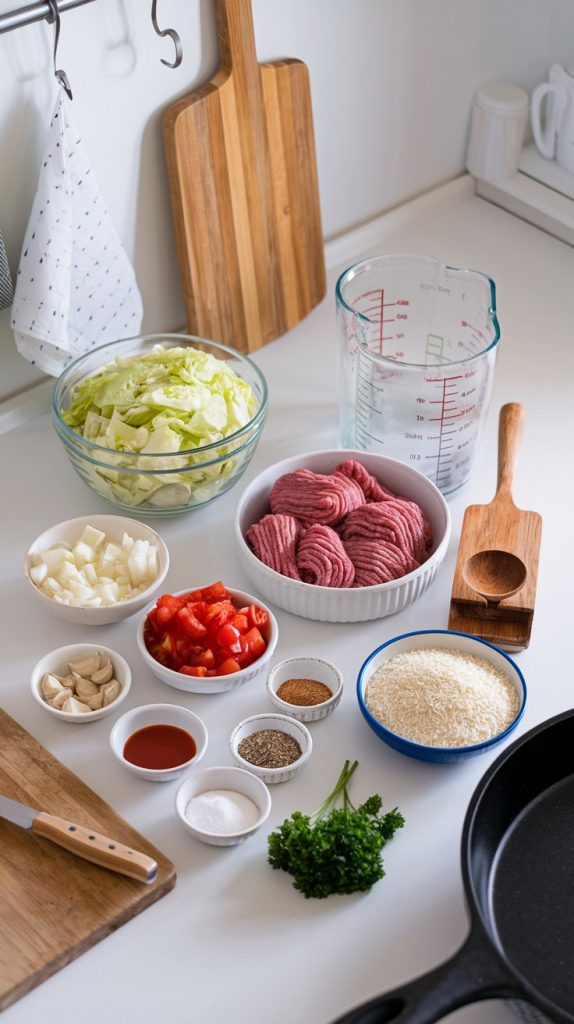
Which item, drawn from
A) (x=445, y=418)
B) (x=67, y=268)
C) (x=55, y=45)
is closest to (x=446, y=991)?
(x=445, y=418)

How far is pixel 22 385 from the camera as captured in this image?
4.95 feet

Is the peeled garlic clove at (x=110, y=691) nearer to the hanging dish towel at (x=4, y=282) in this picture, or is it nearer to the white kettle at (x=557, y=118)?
the hanging dish towel at (x=4, y=282)

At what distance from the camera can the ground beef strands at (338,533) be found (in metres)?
1.24

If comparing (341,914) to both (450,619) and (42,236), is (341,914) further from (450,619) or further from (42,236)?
(42,236)

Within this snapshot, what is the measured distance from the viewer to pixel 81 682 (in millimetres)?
1168

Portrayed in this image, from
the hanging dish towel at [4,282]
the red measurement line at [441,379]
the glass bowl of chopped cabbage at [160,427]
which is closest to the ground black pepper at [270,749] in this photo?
the glass bowl of chopped cabbage at [160,427]

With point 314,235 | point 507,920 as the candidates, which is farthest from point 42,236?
point 507,920

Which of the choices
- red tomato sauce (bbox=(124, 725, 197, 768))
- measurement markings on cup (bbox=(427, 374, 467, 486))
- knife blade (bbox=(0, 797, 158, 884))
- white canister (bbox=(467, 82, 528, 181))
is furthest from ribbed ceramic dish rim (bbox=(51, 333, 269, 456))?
white canister (bbox=(467, 82, 528, 181))

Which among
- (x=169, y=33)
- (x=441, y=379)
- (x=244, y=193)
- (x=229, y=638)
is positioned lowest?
(x=229, y=638)

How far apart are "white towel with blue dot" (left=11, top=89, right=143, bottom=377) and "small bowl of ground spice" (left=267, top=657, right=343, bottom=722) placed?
0.50 meters

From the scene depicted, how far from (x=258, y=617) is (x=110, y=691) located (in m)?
0.17

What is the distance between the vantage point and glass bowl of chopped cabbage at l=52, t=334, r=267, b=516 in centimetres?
132

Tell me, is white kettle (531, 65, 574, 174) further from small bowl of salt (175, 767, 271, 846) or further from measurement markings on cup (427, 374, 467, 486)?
small bowl of salt (175, 767, 271, 846)

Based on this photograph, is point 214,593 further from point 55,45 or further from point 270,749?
point 55,45
